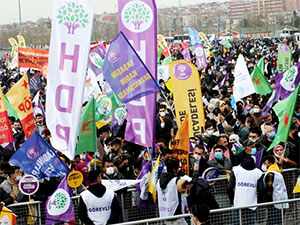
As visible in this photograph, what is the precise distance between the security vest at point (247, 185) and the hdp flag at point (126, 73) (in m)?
1.59

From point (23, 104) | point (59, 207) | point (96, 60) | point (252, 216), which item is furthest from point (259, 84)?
point (59, 207)

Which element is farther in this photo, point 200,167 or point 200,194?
point 200,167

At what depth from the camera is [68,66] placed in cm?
799

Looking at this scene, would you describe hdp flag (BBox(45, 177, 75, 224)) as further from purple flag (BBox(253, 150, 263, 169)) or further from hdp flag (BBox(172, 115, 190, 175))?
purple flag (BBox(253, 150, 263, 169))

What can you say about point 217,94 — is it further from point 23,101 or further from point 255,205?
point 255,205

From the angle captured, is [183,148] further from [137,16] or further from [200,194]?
[137,16]

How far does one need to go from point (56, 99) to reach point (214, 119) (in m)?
6.06

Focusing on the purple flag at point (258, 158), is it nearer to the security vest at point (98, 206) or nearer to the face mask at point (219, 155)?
the face mask at point (219, 155)

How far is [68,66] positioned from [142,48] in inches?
64.1

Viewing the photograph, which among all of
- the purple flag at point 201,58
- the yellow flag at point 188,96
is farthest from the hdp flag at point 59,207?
the purple flag at point 201,58

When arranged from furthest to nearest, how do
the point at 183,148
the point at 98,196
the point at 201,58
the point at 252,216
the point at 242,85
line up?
the point at 201,58
the point at 242,85
the point at 183,148
the point at 252,216
the point at 98,196

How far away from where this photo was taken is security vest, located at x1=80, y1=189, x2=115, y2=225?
721cm

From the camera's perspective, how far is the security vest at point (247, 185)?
7.95 meters

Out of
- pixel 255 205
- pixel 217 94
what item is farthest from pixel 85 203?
pixel 217 94
